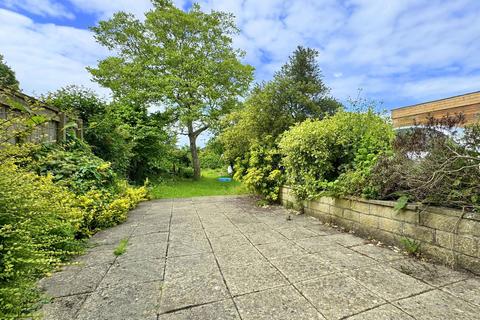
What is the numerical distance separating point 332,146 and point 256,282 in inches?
116

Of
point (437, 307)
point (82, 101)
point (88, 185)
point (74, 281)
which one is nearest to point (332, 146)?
point (437, 307)

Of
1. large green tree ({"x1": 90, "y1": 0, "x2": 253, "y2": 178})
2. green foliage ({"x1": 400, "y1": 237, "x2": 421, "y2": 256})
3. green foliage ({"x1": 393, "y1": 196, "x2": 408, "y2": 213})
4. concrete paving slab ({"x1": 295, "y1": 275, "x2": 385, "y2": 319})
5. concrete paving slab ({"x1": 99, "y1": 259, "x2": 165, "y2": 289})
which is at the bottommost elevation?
concrete paving slab ({"x1": 99, "y1": 259, "x2": 165, "y2": 289})

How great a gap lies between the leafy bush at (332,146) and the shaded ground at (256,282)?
1.21m

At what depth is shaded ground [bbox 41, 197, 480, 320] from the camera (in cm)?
152

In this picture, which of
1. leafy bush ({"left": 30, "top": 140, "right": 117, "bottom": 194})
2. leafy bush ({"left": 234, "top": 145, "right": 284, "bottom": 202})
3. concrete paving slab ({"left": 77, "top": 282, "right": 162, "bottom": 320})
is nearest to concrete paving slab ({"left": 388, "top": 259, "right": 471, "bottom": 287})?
concrete paving slab ({"left": 77, "top": 282, "right": 162, "bottom": 320})

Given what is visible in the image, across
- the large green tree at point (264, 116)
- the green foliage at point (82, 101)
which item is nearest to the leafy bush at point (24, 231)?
the large green tree at point (264, 116)

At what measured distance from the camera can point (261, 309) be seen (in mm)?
1529

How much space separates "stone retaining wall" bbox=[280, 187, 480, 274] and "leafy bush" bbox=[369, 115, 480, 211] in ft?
0.44

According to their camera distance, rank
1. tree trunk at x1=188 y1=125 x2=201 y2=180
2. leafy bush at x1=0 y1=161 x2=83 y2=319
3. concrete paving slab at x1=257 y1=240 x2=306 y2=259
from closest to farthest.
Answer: leafy bush at x1=0 y1=161 x2=83 y2=319
concrete paving slab at x1=257 y1=240 x2=306 y2=259
tree trunk at x1=188 y1=125 x2=201 y2=180

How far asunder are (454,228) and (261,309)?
1.90m

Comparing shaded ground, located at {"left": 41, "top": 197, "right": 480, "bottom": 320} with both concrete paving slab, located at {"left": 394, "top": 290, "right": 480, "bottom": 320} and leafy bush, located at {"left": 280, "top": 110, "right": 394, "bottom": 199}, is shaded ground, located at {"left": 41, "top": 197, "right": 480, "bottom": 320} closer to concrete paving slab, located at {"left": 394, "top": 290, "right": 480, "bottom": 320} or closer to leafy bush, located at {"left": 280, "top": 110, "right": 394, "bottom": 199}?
concrete paving slab, located at {"left": 394, "top": 290, "right": 480, "bottom": 320}

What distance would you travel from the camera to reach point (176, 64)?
42.4 feet

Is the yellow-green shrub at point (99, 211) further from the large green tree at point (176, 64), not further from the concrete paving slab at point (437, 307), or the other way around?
the large green tree at point (176, 64)

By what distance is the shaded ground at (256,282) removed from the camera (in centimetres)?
152
